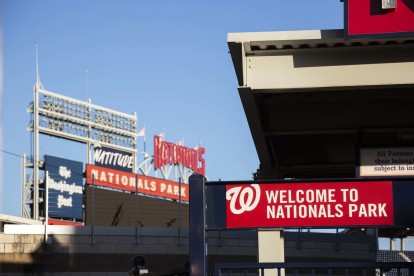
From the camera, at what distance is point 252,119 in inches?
708

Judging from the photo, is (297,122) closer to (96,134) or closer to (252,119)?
(252,119)

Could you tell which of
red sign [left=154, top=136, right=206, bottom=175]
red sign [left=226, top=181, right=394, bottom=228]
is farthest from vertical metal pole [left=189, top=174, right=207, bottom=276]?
red sign [left=154, top=136, right=206, bottom=175]

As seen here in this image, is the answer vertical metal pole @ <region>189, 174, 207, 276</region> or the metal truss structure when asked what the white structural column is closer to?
vertical metal pole @ <region>189, 174, 207, 276</region>

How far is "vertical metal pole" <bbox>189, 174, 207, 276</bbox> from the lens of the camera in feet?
30.0

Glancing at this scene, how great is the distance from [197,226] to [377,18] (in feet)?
23.7

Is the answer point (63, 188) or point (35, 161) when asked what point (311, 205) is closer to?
point (35, 161)

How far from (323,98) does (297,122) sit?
237 cm

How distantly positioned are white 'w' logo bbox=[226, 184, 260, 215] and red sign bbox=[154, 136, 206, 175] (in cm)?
8364

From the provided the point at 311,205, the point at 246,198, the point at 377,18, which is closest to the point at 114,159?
the point at 377,18

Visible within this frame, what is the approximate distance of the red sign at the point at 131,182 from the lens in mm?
80250

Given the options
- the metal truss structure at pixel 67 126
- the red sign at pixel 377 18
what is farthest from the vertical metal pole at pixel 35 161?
the red sign at pixel 377 18

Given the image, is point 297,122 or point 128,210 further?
point 128,210

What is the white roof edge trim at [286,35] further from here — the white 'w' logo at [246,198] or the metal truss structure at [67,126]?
the metal truss structure at [67,126]

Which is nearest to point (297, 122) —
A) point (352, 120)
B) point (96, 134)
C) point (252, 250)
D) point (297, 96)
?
point (352, 120)
